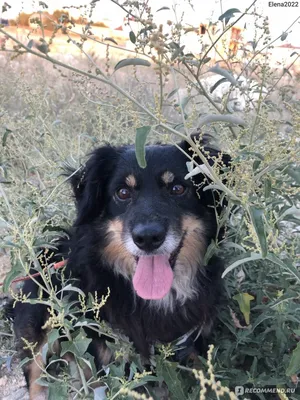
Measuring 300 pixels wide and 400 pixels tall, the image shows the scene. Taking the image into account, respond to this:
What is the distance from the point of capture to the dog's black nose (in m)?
2.02

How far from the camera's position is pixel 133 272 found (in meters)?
2.42

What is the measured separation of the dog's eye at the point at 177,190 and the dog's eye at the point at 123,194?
9.8 inches

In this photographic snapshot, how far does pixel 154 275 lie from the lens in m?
2.21

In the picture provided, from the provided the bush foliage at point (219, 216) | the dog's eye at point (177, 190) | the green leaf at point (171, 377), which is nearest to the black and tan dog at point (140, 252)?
the dog's eye at point (177, 190)

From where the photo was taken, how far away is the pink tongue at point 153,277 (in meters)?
2.14

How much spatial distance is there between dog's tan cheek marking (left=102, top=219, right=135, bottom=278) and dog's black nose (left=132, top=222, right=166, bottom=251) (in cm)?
32

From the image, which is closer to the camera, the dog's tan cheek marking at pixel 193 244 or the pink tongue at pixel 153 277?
the pink tongue at pixel 153 277

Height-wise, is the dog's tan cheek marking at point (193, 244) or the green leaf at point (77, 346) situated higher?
the dog's tan cheek marking at point (193, 244)

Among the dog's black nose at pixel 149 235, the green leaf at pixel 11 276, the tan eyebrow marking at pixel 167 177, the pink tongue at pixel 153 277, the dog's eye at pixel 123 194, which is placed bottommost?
the pink tongue at pixel 153 277

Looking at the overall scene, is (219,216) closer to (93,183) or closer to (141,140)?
(93,183)

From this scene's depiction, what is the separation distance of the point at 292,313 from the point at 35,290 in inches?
60.3

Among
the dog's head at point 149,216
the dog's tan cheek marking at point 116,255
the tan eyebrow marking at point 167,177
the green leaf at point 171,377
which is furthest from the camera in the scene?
the dog's tan cheek marking at point 116,255

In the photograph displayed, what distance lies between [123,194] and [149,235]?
420 millimetres

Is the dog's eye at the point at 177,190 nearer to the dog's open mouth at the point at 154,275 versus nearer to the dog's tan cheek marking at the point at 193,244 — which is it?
the dog's tan cheek marking at the point at 193,244
